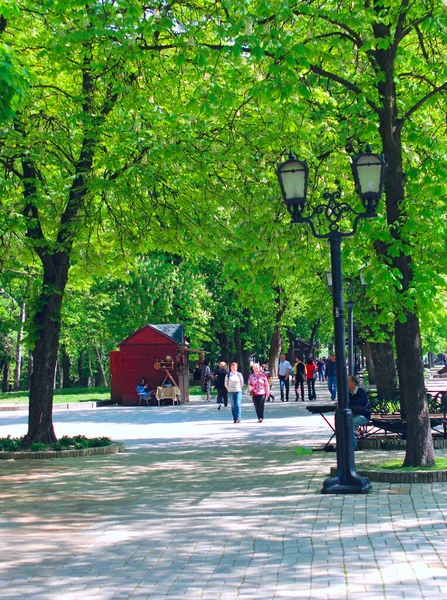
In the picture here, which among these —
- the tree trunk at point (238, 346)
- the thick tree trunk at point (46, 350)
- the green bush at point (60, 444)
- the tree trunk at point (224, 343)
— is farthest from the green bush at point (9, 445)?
the tree trunk at point (224, 343)

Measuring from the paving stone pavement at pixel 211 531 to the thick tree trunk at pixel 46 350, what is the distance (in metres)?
1.36

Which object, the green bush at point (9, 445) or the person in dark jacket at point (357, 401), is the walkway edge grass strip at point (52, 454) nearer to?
the green bush at point (9, 445)

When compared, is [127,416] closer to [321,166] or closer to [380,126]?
[321,166]

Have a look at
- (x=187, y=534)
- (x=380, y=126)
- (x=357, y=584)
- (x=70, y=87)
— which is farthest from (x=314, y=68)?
(x=357, y=584)

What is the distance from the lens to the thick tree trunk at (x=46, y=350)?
683 inches

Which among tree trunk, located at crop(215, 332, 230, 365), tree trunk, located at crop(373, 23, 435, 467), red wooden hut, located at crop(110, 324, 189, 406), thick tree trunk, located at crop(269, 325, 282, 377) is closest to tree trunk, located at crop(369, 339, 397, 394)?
red wooden hut, located at crop(110, 324, 189, 406)

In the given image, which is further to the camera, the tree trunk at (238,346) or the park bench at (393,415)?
the tree trunk at (238,346)

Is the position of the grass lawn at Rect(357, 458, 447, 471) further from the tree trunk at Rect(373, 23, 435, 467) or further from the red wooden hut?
the red wooden hut

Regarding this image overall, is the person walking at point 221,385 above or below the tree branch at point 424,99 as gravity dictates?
below

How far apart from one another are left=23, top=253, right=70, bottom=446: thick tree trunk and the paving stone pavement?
1360 mm

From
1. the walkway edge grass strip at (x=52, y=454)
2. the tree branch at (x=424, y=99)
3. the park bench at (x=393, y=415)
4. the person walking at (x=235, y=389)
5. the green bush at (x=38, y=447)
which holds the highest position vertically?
the tree branch at (x=424, y=99)

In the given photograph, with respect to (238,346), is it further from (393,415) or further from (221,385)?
(393,415)

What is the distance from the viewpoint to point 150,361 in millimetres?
37781

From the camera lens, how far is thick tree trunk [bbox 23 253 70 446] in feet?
57.0
